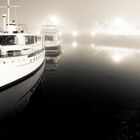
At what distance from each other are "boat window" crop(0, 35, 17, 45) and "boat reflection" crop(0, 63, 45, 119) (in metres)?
4.94

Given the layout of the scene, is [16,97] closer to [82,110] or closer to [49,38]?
[82,110]

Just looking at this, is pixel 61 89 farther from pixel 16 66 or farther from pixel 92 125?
pixel 92 125

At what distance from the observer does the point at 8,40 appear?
83.6ft

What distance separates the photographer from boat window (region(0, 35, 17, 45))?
25.0 metres

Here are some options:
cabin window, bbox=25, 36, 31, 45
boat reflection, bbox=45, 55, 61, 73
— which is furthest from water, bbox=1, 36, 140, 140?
boat reflection, bbox=45, 55, 61, 73

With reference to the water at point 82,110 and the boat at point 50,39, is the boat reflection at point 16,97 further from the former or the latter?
the boat at point 50,39

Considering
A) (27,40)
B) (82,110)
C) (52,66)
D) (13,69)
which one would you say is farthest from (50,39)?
(82,110)

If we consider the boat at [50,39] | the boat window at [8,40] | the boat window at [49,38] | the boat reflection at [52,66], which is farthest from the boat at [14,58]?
the boat window at [49,38]

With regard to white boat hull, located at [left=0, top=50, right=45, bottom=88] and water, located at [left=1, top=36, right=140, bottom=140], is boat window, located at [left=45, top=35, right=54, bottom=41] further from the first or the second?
white boat hull, located at [left=0, top=50, right=45, bottom=88]

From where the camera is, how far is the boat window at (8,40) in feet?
82.2

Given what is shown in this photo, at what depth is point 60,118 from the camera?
54.9ft

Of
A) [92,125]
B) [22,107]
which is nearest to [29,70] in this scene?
[22,107]

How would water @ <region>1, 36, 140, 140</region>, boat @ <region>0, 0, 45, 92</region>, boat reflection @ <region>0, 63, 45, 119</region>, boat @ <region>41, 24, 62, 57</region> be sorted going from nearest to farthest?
water @ <region>1, 36, 140, 140</region>
boat reflection @ <region>0, 63, 45, 119</region>
boat @ <region>0, 0, 45, 92</region>
boat @ <region>41, 24, 62, 57</region>

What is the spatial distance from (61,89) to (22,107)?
659cm
